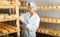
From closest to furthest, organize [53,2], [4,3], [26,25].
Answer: [4,3] → [26,25] → [53,2]

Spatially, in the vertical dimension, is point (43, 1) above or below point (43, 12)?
above

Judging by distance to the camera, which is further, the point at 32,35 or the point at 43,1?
the point at 43,1

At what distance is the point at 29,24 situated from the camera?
8.18 feet

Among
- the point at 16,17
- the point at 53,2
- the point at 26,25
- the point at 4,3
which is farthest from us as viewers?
the point at 53,2

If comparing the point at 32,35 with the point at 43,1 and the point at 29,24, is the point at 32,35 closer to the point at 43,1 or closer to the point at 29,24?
the point at 29,24

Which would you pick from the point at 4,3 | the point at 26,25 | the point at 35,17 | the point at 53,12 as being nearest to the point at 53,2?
the point at 53,12

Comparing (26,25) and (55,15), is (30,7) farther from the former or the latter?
(55,15)

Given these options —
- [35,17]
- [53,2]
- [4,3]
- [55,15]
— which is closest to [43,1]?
[53,2]

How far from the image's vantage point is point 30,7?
2488 mm

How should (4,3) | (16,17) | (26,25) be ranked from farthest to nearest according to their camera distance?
(26,25), (16,17), (4,3)

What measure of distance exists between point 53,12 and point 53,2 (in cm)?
25

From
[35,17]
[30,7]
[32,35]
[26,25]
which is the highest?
[30,7]

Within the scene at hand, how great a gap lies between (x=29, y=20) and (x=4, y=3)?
639 millimetres

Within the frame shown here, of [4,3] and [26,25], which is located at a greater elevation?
[4,3]
